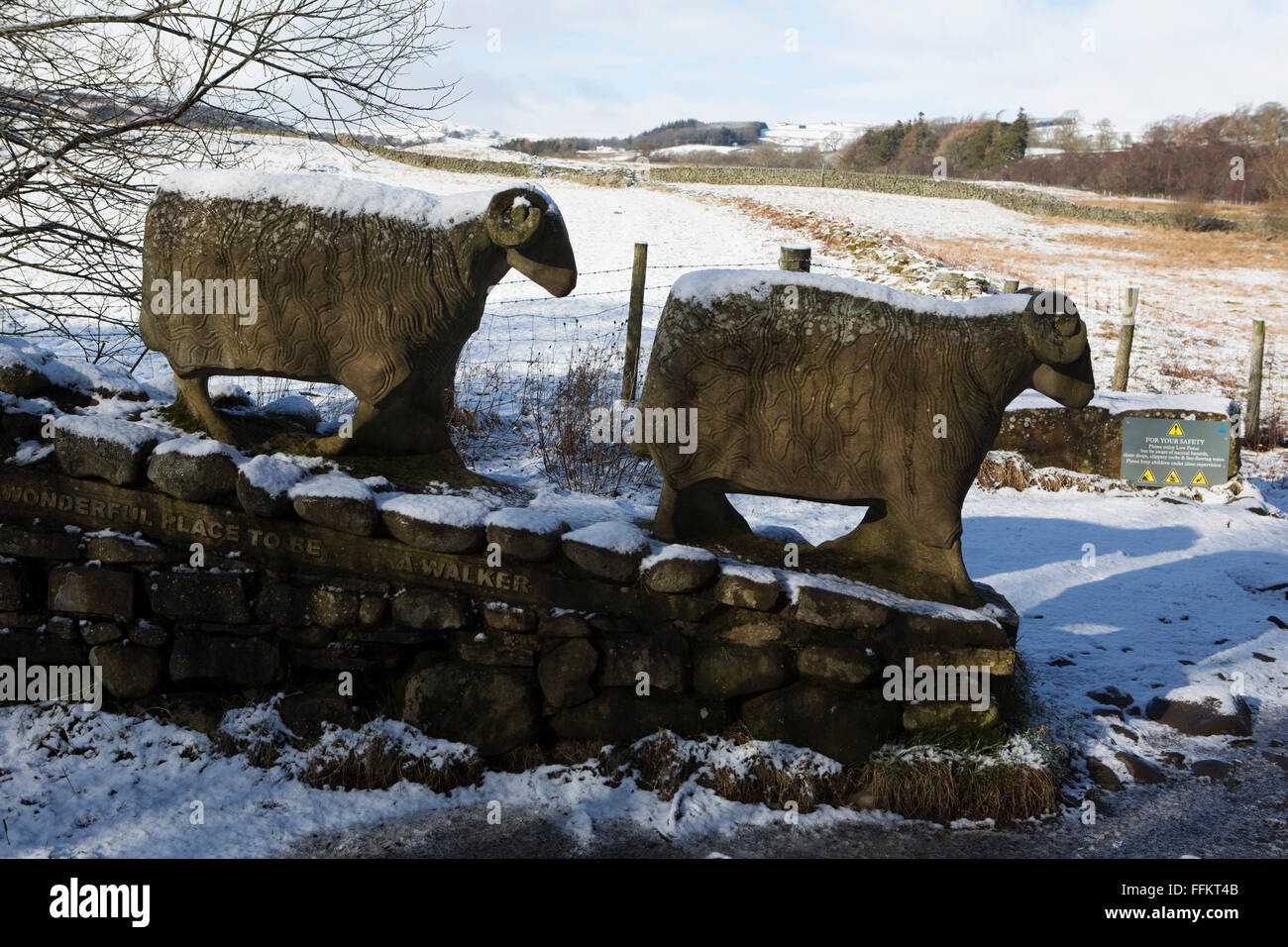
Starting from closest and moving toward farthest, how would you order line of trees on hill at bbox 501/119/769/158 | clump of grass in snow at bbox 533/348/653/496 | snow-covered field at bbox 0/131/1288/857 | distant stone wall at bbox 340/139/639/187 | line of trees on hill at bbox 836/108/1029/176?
snow-covered field at bbox 0/131/1288/857 < clump of grass in snow at bbox 533/348/653/496 < distant stone wall at bbox 340/139/639/187 < line of trees on hill at bbox 836/108/1029/176 < line of trees on hill at bbox 501/119/769/158

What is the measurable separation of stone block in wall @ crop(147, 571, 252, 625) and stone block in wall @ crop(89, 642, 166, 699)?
0.22 meters

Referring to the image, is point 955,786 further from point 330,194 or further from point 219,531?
point 330,194

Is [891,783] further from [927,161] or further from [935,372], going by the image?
[927,161]

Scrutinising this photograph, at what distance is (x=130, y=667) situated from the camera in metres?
4.29

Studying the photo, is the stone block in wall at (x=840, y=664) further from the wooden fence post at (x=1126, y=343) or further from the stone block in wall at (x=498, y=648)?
the wooden fence post at (x=1126, y=343)

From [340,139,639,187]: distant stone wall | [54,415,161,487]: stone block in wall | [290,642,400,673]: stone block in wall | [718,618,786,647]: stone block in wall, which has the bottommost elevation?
[290,642,400,673]: stone block in wall

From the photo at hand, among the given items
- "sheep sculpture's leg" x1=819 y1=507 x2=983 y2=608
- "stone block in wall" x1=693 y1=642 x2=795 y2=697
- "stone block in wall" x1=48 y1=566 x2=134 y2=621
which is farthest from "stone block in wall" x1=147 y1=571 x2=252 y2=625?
"sheep sculpture's leg" x1=819 y1=507 x2=983 y2=608

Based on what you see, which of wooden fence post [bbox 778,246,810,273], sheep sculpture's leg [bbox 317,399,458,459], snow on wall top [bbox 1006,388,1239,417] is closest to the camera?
sheep sculpture's leg [bbox 317,399,458,459]

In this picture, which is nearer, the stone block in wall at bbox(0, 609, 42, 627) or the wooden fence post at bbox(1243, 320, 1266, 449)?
the stone block in wall at bbox(0, 609, 42, 627)

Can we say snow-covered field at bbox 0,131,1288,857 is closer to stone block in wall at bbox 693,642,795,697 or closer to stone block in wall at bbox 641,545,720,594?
stone block in wall at bbox 693,642,795,697

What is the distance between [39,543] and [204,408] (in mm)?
925

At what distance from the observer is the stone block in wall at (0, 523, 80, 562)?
4316 mm

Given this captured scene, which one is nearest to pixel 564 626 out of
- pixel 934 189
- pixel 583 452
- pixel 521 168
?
pixel 583 452
